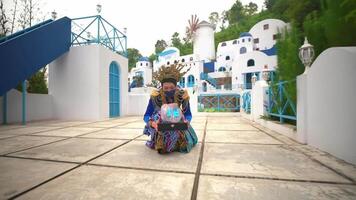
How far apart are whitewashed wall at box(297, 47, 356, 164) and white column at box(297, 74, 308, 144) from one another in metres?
0.03

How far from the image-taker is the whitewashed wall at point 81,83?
27.8 feet

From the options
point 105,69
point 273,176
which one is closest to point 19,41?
point 105,69

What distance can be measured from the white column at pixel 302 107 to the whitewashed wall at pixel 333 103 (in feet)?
0.10

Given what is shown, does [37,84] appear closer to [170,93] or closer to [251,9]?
[170,93]

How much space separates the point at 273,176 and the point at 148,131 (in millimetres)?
2038

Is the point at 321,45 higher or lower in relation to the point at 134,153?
higher

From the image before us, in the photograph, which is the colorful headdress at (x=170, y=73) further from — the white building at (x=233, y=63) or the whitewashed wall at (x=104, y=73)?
the white building at (x=233, y=63)

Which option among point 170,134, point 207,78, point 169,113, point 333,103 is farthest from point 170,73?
point 207,78

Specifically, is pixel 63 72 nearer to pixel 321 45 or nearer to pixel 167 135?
pixel 167 135

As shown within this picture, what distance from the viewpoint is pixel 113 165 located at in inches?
85.7

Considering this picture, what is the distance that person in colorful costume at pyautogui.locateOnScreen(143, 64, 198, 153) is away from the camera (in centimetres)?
270

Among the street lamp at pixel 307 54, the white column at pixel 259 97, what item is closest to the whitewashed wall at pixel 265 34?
the white column at pixel 259 97

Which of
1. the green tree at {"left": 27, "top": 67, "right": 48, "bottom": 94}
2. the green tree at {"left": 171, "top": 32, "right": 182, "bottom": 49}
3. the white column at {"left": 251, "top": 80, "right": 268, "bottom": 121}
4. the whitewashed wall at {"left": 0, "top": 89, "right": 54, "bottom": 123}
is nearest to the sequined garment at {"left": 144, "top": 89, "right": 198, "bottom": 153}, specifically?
the white column at {"left": 251, "top": 80, "right": 268, "bottom": 121}

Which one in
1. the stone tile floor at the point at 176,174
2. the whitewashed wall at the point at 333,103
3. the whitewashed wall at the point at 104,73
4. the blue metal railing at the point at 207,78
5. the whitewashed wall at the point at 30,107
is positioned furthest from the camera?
the blue metal railing at the point at 207,78
